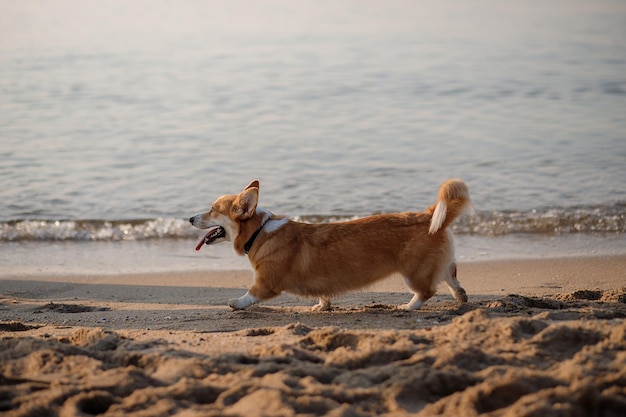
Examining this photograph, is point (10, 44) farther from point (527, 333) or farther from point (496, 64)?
point (527, 333)

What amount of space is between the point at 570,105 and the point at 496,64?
11.1 feet

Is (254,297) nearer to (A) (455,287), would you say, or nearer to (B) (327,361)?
(A) (455,287)

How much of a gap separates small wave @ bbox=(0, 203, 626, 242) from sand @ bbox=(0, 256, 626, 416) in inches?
101

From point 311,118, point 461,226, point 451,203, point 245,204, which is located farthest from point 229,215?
point 311,118

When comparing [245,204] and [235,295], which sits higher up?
[245,204]

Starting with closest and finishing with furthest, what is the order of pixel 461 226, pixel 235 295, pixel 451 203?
pixel 451 203
pixel 235 295
pixel 461 226

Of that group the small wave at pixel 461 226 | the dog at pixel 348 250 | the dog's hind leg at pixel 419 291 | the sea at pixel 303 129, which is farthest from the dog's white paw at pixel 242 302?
the small wave at pixel 461 226

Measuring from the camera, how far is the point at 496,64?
16328 millimetres

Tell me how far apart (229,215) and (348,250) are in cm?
88

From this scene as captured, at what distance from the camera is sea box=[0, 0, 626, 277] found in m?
8.21

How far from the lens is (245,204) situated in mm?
5477

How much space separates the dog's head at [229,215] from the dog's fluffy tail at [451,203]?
46.4 inches

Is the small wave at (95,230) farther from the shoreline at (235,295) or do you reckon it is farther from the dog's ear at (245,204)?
the dog's ear at (245,204)

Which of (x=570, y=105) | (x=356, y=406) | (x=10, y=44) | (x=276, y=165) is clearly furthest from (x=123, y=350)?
(x=10, y=44)
